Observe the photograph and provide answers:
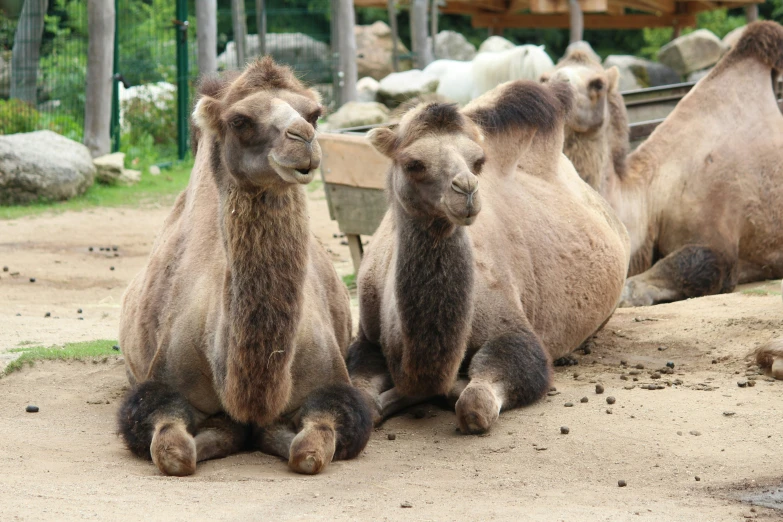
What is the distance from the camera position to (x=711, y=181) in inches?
338

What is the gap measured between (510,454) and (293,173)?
147 cm

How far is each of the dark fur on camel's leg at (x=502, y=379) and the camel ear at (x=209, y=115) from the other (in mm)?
1546

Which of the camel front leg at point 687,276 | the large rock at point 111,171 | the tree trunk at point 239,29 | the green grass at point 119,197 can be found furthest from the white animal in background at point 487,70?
the camel front leg at point 687,276

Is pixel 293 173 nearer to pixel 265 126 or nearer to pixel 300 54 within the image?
pixel 265 126

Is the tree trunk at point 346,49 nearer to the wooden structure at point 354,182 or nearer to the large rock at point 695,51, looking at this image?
the large rock at point 695,51

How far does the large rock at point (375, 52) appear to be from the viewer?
25359 millimetres

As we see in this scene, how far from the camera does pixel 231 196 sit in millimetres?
4324

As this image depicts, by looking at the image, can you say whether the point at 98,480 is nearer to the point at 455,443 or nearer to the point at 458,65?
the point at 455,443

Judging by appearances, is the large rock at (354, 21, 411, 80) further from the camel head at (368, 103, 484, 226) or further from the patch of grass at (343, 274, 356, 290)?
the camel head at (368, 103, 484, 226)

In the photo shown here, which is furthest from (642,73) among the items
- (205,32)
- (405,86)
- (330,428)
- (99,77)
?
(330,428)

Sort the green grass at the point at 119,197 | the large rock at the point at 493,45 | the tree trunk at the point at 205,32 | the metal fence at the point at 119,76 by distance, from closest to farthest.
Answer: the green grass at the point at 119,197
the metal fence at the point at 119,76
the tree trunk at the point at 205,32
the large rock at the point at 493,45

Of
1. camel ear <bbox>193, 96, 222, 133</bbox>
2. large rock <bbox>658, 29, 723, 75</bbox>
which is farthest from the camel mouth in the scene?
large rock <bbox>658, 29, 723, 75</bbox>

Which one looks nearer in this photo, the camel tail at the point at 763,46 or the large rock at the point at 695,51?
the camel tail at the point at 763,46

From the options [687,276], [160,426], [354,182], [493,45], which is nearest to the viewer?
[160,426]
